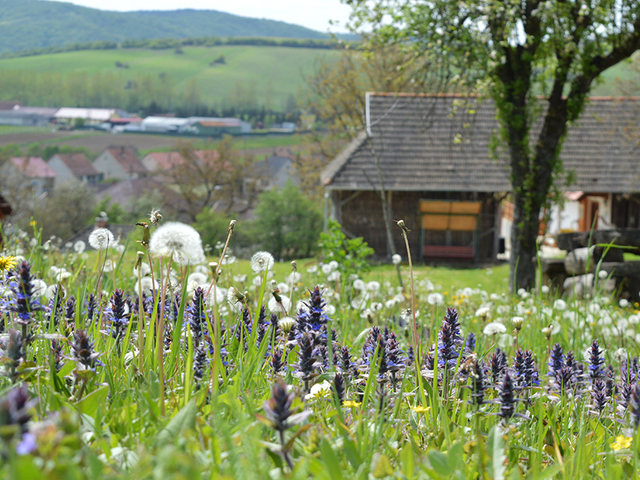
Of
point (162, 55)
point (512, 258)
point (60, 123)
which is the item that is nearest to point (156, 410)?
point (512, 258)

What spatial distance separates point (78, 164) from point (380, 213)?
86.9 m

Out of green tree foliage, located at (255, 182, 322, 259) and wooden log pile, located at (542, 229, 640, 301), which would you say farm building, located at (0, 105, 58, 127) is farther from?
wooden log pile, located at (542, 229, 640, 301)

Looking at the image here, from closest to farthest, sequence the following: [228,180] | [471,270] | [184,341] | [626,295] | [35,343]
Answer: [35,343]
[184,341]
[626,295]
[471,270]
[228,180]

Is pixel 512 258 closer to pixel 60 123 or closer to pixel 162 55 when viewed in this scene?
pixel 60 123

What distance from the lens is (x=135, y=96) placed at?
463 ft

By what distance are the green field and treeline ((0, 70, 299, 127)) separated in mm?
804

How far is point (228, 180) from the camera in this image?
51562mm

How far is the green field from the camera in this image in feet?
472

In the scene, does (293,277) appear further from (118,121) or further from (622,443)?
(118,121)

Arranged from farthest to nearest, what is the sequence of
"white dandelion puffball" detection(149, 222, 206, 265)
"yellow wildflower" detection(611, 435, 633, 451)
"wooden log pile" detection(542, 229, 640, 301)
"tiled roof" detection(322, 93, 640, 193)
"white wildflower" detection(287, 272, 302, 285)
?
"tiled roof" detection(322, 93, 640, 193)
"wooden log pile" detection(542, 229, 640, 301)
"white wildflower" detection(287, 272, 302, 285)
"white dandelion puffball" detection(149, 222, 206, 265)
"yellow wildflower" detection(611, 435, 633, 451)

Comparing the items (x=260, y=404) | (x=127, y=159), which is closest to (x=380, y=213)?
(x=260, y=404)

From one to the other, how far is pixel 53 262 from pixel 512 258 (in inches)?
293

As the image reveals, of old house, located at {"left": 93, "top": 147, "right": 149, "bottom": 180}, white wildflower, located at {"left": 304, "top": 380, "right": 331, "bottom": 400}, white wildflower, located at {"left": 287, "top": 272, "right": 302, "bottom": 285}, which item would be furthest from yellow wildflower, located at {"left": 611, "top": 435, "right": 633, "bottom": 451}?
old house, located at {"left": 93, "top": 147, "right": 149, "bottom": 180}

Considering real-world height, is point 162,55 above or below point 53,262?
above
